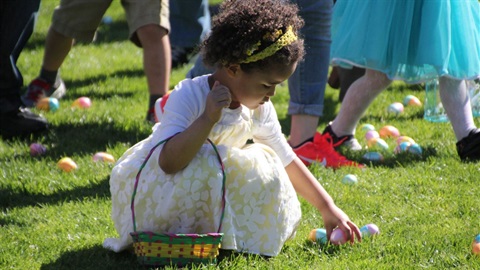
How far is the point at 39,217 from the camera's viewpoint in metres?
3.72

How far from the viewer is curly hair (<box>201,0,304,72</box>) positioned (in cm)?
301

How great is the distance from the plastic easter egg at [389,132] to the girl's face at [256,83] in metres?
2.17

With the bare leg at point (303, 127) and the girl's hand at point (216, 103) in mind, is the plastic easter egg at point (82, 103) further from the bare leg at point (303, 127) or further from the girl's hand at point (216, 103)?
the girl's hand at point (216, 103)

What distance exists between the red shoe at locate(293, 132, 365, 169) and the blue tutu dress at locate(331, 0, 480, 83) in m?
0.49

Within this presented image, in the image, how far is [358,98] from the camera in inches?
192

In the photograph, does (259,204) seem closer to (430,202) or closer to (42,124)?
(430,202)

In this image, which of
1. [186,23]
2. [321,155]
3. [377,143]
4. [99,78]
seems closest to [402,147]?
[377,143]

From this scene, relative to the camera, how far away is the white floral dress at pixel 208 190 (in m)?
3.07

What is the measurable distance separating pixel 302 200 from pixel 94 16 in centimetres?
206

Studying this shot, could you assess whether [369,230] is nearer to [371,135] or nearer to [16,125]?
[371,135]

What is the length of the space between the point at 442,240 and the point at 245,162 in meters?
0.86

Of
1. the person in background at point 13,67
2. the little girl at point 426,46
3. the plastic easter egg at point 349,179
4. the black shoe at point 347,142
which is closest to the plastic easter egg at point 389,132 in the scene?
the black shoe at point 347,142

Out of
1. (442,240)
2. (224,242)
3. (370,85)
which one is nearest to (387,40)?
(370,85)

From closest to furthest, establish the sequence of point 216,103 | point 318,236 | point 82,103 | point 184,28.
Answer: point 216,103 < point 318,236 < point 82,103 < point 184,28
